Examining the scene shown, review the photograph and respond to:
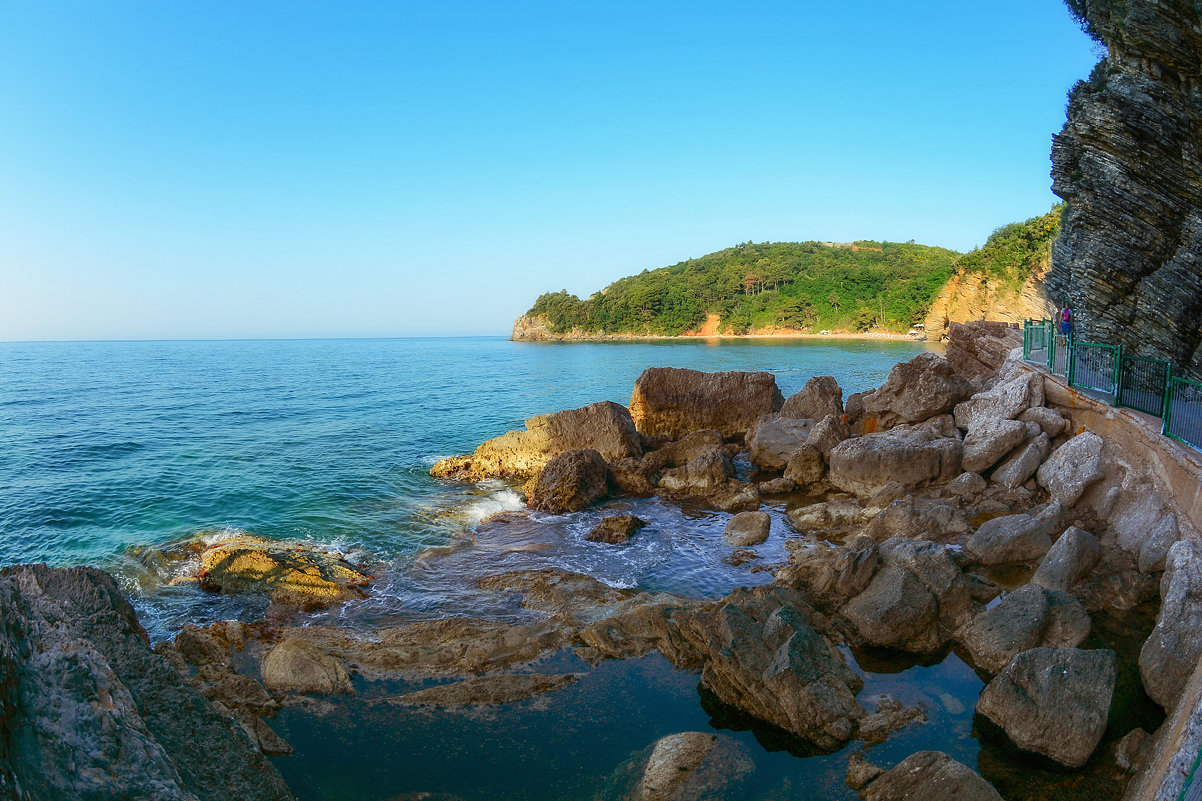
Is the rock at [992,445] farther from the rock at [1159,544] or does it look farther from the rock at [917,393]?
the rock at [1159,544]

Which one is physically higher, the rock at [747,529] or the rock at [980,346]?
the rock at [980,346]

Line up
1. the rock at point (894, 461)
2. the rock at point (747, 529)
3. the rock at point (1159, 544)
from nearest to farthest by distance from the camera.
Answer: the rock at point (1159, 544), the rock at point (747, 529), the rock at point (894, 461)

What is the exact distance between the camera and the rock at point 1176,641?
285 inches

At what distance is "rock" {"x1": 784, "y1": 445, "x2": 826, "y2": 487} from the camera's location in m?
17.5

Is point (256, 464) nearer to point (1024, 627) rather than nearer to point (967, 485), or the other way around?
point (967, 485)

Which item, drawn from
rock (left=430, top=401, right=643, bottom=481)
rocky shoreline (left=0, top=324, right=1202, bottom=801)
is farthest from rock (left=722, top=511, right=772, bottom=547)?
rock (left=430, top=401, right=643, bottom=481)

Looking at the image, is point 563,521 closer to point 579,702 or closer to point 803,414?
point 579,702

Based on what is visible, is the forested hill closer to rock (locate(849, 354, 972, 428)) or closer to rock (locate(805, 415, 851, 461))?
rock (locate(849, 354, 972, 428))

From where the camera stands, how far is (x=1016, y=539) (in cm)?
1105

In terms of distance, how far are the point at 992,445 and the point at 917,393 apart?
422cm

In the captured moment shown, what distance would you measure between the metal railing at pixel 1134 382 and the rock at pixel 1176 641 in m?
2.85

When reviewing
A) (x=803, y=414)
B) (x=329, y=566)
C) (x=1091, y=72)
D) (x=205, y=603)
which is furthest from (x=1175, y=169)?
(x=205, y=603)

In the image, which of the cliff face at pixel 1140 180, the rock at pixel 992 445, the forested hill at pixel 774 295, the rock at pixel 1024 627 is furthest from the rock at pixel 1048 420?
the forested hill at pixel 774 295

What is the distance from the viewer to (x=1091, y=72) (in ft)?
54.1
